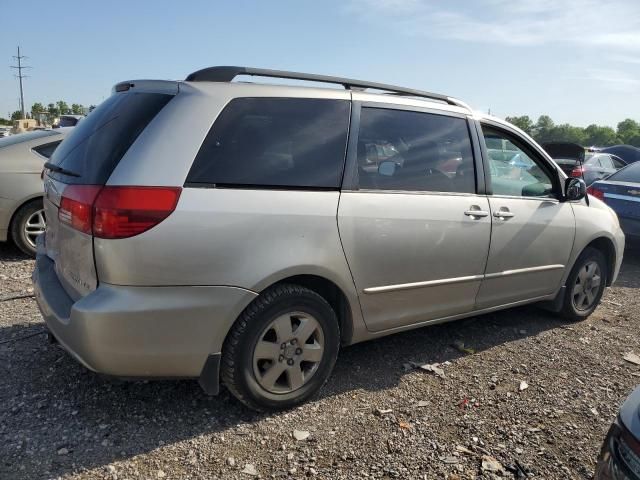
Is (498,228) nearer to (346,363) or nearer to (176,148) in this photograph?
(346,363)

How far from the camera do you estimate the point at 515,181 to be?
430cm

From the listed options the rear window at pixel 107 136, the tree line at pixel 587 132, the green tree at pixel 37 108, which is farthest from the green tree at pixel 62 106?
the rear window at pixel 107 136

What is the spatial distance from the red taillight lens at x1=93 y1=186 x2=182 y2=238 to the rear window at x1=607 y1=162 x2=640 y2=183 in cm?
747

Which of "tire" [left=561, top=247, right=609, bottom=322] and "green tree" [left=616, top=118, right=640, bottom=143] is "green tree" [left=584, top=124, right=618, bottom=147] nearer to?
"green tree" [left=616, top=118, right=640, bottom=143]

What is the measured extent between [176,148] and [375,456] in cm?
183

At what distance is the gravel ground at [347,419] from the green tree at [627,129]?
111 meters

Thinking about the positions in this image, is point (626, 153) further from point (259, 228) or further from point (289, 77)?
point (259, 228)

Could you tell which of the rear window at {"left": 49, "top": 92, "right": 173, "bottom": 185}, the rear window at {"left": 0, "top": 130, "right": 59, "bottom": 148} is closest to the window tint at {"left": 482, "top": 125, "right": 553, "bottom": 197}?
the rear window at {"left": 49, "top": 92, "right": 173, "bottom": 185}

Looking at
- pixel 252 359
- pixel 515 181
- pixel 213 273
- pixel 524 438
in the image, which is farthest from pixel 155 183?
pixel 515 181

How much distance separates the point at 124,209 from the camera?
2461 millimetres

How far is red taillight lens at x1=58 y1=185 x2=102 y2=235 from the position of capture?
2533 mm

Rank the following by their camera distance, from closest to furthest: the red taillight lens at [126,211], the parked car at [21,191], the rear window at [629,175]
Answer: the red taillight lens at [126,211] < the parked car at [21,191] < the rear window at [629,175]

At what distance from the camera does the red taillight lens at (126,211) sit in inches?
97.0

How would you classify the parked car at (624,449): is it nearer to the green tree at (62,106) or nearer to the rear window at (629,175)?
the rear window at (629,175)
